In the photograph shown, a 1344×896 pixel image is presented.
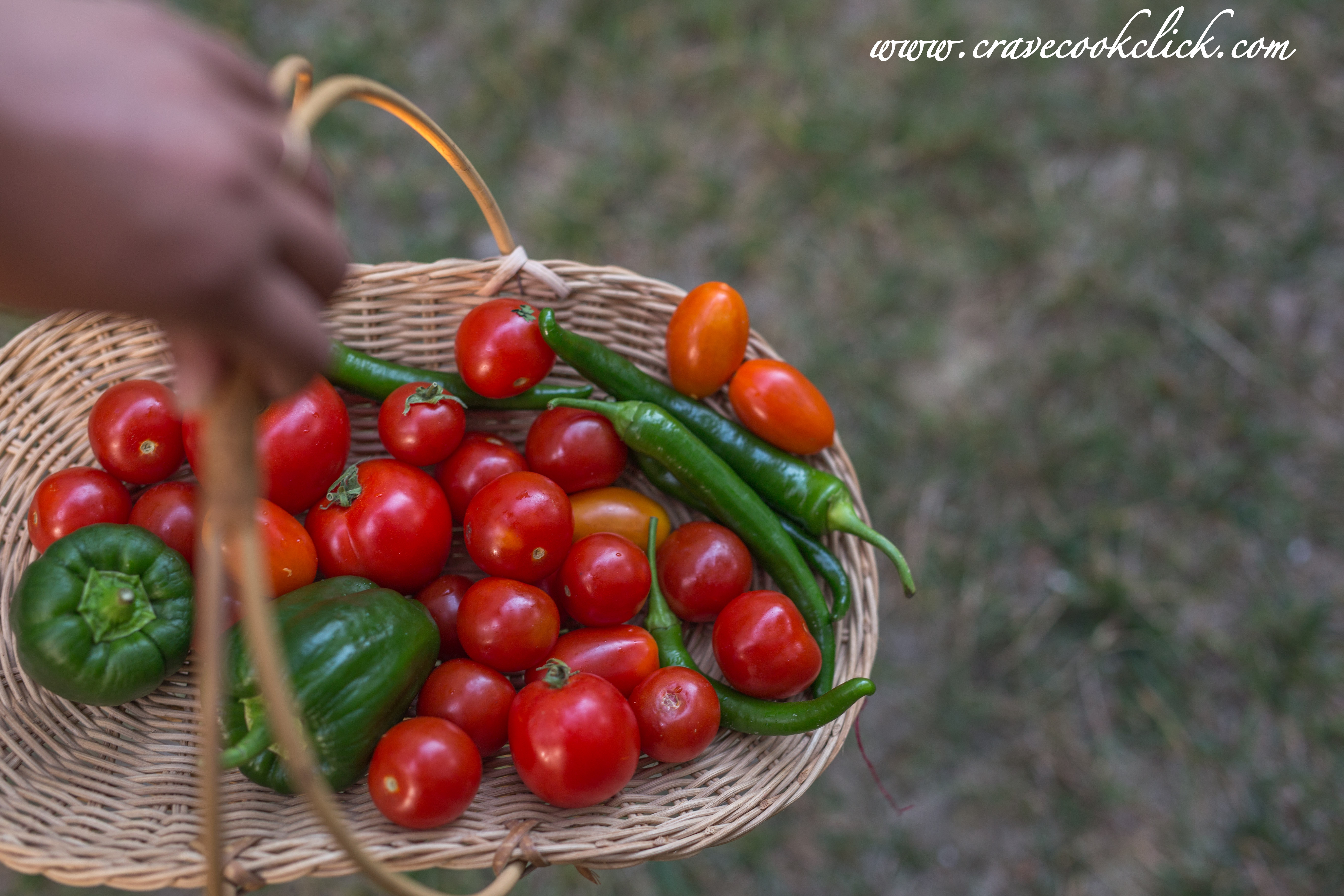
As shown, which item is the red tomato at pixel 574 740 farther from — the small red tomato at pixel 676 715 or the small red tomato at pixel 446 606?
the small red tomato at pixel 446 606

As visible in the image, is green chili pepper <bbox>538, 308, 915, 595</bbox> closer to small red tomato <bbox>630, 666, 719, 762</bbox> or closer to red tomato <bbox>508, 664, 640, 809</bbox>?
small red tomato <bbox>630, 666, 719, 762</bbox>

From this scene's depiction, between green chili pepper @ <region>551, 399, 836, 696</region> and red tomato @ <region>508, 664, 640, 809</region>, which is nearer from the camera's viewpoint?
red tomato @ <region>508, 664, 640, 809</region>

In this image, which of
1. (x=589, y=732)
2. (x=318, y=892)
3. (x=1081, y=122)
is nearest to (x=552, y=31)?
(x=1081, y=122)

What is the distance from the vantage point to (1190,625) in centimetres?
231

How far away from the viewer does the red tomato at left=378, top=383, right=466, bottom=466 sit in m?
1.52

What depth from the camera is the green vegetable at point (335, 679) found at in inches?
49.3

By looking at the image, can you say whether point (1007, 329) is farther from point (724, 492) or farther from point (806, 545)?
point (724, 492)

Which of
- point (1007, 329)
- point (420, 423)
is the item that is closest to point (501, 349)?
point (420, 423)

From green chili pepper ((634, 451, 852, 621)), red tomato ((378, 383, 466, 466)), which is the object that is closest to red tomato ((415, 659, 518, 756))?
red tomato ((378, 383, 466, 466))

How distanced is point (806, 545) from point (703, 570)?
9.4 inches

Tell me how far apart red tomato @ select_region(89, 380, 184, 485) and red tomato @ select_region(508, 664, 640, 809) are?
801mm

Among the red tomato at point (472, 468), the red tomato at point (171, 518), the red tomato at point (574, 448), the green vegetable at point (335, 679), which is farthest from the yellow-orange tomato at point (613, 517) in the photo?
the red tomato at point (171, 518)

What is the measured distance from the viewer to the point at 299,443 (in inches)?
57.7

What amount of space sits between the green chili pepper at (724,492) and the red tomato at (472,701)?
1.61ft
